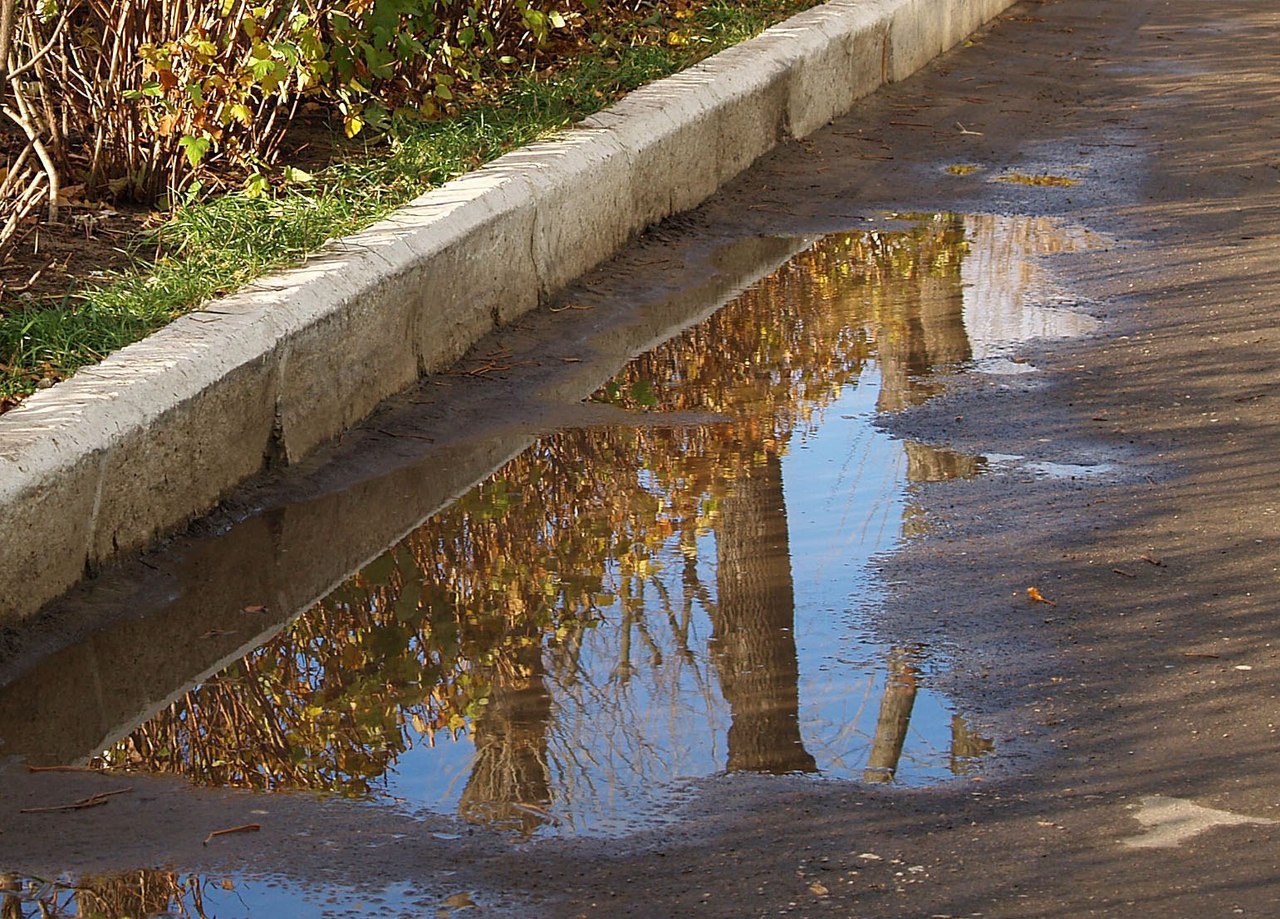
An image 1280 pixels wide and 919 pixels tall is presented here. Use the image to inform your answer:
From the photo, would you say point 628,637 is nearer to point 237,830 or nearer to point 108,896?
point 237,830

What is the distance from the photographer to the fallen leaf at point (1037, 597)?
3801 mm

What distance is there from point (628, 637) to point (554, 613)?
0.21m

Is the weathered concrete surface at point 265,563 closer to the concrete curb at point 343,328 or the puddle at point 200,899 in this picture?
the concrete curb at point 343,328

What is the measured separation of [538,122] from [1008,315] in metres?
1.91

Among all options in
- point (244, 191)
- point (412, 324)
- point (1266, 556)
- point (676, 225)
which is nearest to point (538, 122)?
point (676, 225)

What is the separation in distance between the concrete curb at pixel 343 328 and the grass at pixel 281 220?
0.15m

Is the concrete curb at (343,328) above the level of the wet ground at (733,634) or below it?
above

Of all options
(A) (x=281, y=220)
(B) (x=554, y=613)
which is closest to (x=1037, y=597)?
(B) (x=554, y=613)


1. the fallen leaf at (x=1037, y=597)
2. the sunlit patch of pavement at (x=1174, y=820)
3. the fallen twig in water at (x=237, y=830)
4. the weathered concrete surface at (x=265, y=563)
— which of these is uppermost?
the weathered concrete surface at (x=265, y=563)

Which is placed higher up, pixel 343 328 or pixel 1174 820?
pixel 343 328

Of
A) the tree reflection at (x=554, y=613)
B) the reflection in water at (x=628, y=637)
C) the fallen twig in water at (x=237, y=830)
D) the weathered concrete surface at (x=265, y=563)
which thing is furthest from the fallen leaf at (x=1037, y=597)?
the fallen twig in water at (x=237, y=830)

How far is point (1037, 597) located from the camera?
3822 mm

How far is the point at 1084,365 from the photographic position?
17.3 ft

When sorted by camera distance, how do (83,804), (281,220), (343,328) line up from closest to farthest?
1. (83,804)
2. (343,328)
3. (281,220)
